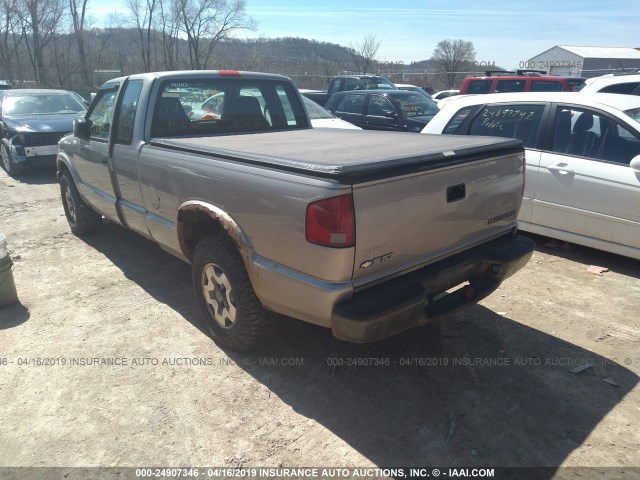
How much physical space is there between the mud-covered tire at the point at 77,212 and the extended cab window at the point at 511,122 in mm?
4748

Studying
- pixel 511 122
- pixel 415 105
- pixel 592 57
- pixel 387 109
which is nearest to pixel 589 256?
pixel 511 122

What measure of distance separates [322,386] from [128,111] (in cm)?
303

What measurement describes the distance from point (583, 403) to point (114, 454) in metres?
2.70

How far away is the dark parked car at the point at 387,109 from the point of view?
33.3 feet

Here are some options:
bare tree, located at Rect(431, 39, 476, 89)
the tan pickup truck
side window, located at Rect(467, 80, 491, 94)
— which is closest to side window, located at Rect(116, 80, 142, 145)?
the tan pickup truck

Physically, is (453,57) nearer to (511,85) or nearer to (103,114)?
(511,85)

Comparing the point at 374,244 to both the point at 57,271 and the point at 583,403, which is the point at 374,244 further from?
the point at 57,271

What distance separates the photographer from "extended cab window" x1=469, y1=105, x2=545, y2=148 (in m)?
5.27

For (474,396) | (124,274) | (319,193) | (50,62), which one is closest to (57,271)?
(124,274)

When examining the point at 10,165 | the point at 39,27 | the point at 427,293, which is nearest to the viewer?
the point at 427,293

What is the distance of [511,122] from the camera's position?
5473 millimetres

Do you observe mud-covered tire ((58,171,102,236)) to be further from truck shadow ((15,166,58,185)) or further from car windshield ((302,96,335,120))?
car windshield ((302,96,335,120))

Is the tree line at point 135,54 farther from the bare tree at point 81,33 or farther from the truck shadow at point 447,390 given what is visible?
the truck shadow at point 447,390

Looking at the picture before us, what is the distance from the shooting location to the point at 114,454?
2.55 metres
